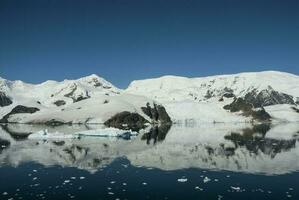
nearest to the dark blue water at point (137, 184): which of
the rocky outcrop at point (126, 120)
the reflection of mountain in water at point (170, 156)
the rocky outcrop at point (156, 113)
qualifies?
the reflection of mountain in water at point (170, 156)

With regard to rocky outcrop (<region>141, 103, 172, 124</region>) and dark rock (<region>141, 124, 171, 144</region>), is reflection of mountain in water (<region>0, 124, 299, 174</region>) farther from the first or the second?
rocky outcrop (<region>141, 103, 172, 124</region>)

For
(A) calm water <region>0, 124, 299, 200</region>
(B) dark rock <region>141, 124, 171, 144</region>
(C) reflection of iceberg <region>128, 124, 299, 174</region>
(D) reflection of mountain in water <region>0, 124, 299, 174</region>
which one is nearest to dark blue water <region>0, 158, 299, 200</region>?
(A) calm water <region>0, 124, 299, 200</region>

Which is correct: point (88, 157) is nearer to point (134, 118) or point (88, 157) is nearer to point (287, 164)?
point (287, 164)

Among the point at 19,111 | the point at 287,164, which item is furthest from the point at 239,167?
the point at 19,111

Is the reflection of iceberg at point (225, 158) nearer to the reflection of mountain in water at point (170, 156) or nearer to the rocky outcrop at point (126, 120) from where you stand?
the reflection of mountain in water at point (170, 156)

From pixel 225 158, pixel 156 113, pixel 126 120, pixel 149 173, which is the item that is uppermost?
pixel 156 113

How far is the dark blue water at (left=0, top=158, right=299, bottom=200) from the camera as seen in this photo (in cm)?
2983

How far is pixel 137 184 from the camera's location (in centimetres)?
3362

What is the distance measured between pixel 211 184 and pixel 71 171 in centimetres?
1291

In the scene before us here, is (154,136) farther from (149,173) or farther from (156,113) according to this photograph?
(156,113)

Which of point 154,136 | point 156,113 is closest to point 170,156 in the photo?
point 154,136

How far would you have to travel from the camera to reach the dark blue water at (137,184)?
97.9 ft

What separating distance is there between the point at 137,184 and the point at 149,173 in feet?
17.0

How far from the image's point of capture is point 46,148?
58719mm
